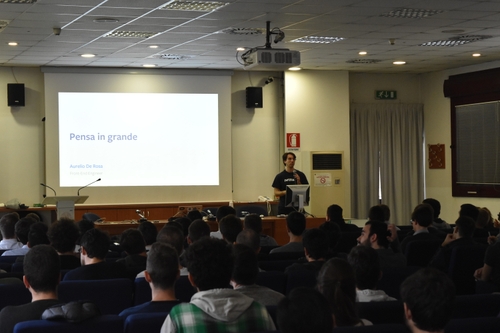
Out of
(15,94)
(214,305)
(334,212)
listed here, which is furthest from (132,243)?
(15,94)

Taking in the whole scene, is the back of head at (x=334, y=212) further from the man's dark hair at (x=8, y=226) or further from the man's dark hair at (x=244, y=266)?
the man's dark hair at (x=244, y=266)

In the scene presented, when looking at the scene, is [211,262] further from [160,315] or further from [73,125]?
[73,125]

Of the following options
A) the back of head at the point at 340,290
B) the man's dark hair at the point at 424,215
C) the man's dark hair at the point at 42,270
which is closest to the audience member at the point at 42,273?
the man's dark hair at the point at 42,270

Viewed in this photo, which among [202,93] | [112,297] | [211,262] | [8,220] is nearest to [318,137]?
[202,93]

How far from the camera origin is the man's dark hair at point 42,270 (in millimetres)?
3688

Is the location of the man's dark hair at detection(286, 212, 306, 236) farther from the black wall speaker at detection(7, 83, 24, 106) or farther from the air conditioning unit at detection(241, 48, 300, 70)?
the black wall speaker at detection(7, 83, 24, 106)

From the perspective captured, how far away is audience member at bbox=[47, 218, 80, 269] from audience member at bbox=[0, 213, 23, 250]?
1646 mm

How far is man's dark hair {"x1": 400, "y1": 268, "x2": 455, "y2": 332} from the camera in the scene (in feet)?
8.61

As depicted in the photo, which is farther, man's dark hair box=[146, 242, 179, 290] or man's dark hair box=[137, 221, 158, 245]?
man's dark hair box=[137, 221, 158, 245]

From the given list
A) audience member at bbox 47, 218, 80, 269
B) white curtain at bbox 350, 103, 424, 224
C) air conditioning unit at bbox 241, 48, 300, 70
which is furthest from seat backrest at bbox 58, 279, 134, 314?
white curtain at bbox 350, 103, 424, 224

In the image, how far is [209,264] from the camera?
10.8 feet

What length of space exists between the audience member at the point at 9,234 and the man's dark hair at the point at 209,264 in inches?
173

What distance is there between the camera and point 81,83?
13.7 meters

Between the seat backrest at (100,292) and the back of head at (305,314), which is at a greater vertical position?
the back of head at (305,314)
